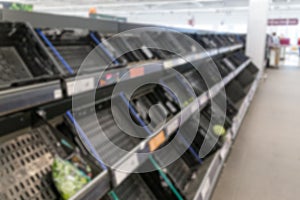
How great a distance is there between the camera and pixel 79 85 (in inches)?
35.4

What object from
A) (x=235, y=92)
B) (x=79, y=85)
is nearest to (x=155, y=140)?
(x=79, y=85)

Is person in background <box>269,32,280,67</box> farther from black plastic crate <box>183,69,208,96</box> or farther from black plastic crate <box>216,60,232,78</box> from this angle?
black plastic crate <box>183,69,208,96</box>

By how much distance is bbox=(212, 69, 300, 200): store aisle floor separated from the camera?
199cm

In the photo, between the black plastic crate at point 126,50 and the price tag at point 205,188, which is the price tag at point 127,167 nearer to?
the black plastic crate at point 126,50

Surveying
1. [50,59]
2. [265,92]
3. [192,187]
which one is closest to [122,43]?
[50,59]

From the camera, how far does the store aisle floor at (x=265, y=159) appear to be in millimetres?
1992

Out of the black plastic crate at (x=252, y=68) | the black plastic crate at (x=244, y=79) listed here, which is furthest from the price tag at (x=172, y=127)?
the black plastic crate at (x=252, y=68)

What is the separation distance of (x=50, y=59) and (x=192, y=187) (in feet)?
4.21

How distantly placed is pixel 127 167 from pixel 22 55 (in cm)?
55

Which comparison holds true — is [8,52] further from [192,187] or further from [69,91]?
[192,187]

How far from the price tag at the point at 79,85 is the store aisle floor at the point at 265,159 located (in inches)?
54.8

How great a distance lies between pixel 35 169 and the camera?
0.85 meters

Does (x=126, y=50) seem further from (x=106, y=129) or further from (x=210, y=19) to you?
(x=210, y=19)

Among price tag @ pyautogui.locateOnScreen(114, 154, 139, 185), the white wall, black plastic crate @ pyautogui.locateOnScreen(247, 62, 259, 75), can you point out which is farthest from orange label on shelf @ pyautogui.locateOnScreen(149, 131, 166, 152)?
the white wall
